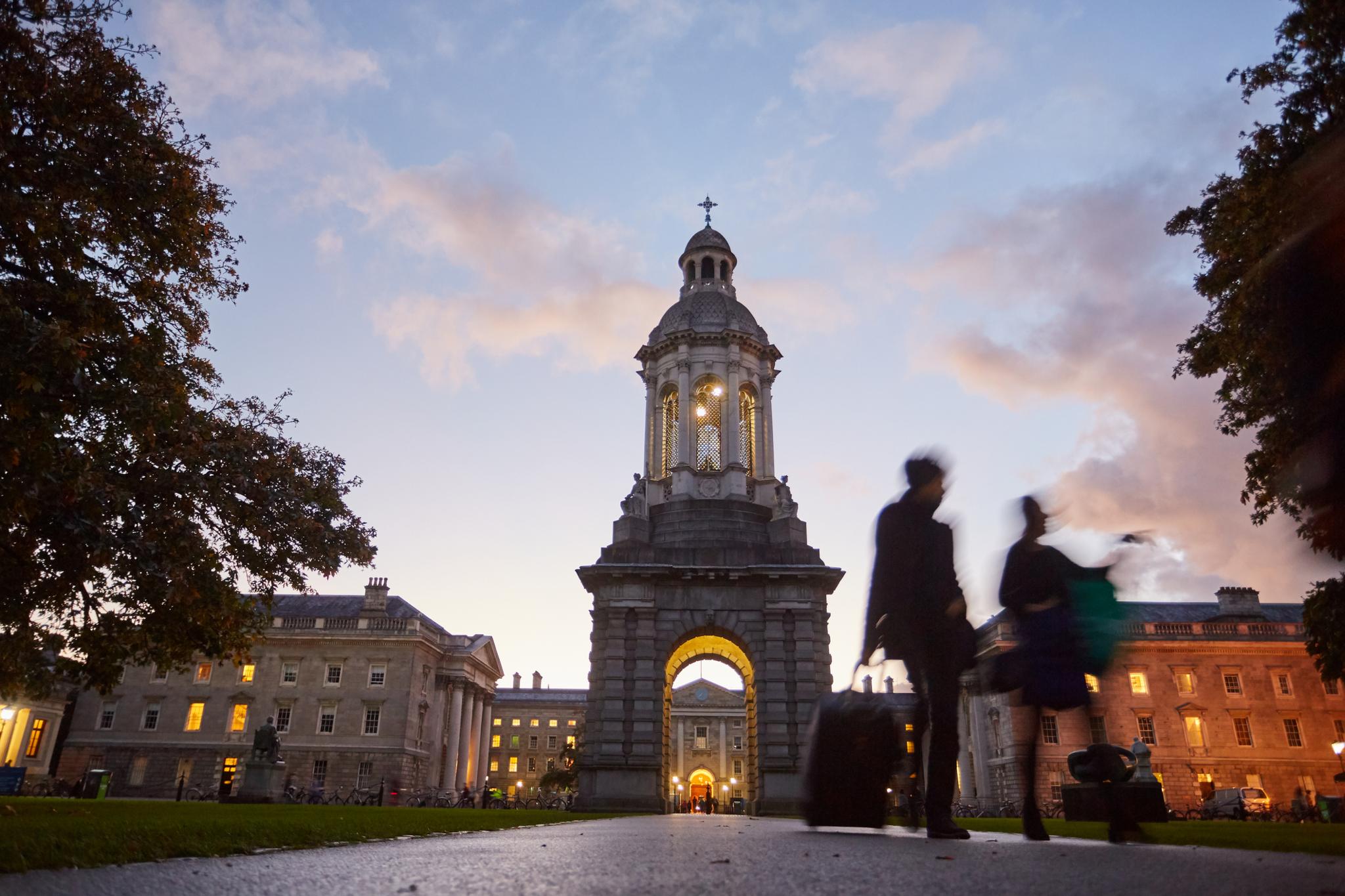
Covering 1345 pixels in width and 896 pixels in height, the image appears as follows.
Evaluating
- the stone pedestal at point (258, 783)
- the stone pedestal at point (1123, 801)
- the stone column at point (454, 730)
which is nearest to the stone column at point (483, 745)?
the stone column at point (454, 730)

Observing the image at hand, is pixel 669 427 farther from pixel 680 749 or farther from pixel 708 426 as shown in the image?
pixel 680 749

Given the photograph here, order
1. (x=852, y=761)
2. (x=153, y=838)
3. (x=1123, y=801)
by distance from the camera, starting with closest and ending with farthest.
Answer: (x=153, y=838) → (x=1123, y=801) → (x=852, y=761)

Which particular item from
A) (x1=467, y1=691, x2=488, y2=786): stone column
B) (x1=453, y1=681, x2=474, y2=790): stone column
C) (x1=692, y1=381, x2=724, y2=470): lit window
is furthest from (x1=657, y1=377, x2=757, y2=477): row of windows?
(x1=467, y1=691, x2=488, y2=786): stone column

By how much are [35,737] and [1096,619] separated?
6600 centimetres

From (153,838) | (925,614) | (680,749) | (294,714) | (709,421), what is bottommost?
(153,838)

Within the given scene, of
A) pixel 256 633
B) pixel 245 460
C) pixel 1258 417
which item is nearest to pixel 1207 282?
pixel 1258 417

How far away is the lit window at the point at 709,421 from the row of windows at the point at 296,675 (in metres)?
31.0

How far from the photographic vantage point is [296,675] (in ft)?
182

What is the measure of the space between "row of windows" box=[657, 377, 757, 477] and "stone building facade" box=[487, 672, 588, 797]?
67.5 m

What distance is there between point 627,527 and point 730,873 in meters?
28.2

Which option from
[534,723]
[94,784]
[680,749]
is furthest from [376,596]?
[534,723]

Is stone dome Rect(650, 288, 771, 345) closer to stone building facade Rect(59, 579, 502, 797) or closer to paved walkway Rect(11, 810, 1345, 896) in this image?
stone building facade Rect(59, 579, 502, 797)

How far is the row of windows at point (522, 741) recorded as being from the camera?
98000mm

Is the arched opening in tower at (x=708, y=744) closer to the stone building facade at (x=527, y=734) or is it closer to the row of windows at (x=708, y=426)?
the stone building facade at (x=527, y=734)
